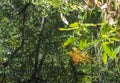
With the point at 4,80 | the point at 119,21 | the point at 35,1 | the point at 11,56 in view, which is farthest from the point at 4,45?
the point at 119,21

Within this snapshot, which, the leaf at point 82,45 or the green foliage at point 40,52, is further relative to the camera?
the green foliage at point 40,52

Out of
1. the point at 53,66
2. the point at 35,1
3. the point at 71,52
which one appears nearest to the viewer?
the point at 35,1

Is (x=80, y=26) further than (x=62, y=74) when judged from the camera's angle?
No

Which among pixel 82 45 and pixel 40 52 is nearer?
pixel 82 45

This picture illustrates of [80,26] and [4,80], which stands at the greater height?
[80,26]

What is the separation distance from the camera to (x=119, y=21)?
4.44 ft

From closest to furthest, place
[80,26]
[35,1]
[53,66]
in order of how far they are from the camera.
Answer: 1. [80,26]
2. [35,1]
3. [53,66]

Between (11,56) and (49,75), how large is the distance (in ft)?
3.43

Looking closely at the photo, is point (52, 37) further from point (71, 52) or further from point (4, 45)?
point (4, 45)

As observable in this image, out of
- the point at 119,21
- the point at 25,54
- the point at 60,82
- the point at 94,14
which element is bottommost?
the point at 60,82

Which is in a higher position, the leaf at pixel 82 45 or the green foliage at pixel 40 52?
the leaf at pixel 82 45

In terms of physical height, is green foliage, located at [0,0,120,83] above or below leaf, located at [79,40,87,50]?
below

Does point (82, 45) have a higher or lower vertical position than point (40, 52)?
higher

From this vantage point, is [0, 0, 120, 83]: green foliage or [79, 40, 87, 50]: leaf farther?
[0, 0, 120, 83]: green foliage
